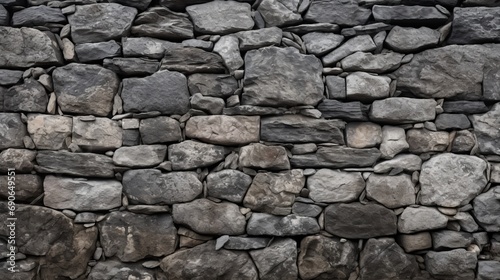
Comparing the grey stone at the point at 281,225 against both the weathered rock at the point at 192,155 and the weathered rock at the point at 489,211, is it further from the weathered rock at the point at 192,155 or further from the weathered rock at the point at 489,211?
the weathered rock at the point at 489,211

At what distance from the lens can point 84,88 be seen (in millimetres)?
2711

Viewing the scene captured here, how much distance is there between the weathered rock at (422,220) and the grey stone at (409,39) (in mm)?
1199

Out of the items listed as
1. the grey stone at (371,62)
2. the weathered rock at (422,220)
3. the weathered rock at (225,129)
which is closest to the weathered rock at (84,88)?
the weathered rock at (225,129)

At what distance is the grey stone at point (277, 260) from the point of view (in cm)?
266

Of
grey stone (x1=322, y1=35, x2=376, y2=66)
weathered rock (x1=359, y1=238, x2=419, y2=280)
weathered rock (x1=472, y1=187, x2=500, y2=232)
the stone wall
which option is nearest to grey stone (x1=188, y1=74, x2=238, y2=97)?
the stone wall

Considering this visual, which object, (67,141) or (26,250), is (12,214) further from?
(67,141)

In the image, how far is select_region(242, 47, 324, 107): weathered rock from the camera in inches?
106

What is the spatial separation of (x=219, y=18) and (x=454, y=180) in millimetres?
2109

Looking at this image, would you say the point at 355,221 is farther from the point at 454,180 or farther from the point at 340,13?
the point at 340,13

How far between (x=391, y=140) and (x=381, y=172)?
Result: 9.8 inches

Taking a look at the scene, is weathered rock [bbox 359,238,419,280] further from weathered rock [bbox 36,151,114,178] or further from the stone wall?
weathered rock [bbox 36,151,114,178]

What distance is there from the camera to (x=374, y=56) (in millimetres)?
2777

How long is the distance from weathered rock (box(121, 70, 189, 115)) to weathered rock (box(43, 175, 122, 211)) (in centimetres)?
61

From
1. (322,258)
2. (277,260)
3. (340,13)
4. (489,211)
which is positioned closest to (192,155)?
(277,260)
